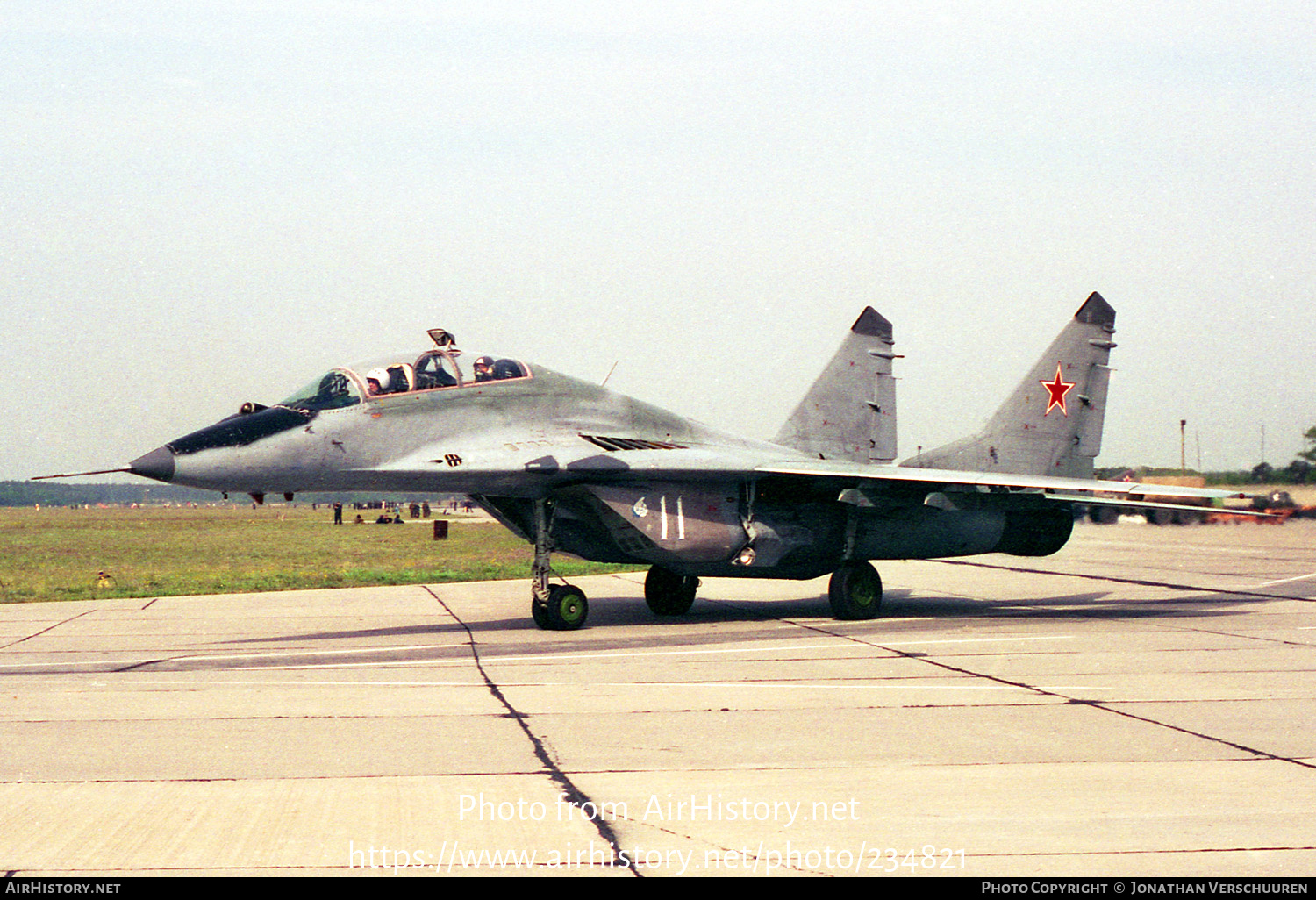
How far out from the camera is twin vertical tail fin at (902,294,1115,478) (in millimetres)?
18375

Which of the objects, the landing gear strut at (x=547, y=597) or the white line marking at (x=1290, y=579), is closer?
the landing gear strut at (x=547, y=597)

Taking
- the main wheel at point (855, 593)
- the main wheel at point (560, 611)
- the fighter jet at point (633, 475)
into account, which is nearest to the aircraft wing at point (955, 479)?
the fighter jet at point (633, 475)

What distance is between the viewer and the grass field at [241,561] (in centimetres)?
2384

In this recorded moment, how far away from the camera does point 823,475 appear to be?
48.4ft

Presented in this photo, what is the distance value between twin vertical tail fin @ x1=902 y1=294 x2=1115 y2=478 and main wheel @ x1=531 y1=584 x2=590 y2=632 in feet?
21.2

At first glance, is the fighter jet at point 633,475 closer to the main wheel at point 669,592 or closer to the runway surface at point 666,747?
the main wheel at point 669,592

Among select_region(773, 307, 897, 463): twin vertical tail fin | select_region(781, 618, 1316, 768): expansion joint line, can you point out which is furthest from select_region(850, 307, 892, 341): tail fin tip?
select_region(781, 618, 1316, 768): expansion joint line

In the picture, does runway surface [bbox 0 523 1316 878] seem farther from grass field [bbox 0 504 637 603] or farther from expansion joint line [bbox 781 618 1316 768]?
grass field [bbox 0 504 637 603]

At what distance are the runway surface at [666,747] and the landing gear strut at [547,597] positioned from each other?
0.79 feet

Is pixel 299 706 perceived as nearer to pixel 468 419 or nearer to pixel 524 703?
pixel 524 703

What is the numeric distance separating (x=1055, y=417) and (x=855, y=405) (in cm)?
313

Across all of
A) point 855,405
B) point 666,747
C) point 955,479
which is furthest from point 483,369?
point 666,747

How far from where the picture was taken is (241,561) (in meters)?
37.8
